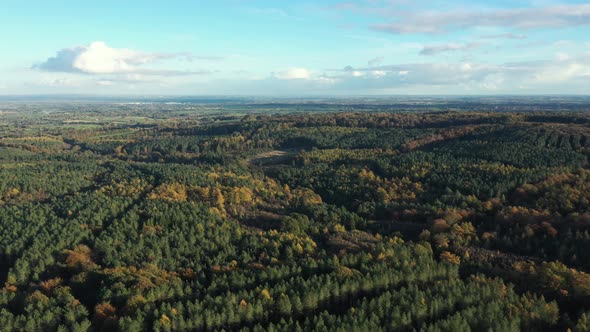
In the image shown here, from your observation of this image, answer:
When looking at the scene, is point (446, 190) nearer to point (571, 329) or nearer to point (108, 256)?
point (571, 329)

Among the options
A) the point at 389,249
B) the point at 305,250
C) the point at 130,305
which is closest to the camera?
the point at 130,305

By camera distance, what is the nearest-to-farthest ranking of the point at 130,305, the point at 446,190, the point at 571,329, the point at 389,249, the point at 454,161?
1. the point at 571,329
2. the point at 130,305
3. the point at 389,249
4. the point at 446,190
5. the point at 454,161

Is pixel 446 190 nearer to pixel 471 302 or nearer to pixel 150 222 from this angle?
pixel 471 302

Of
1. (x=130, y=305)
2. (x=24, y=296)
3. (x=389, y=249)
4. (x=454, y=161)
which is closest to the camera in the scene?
(x=130, y=305)

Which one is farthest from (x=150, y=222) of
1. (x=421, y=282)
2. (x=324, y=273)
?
(x=421, y=282)

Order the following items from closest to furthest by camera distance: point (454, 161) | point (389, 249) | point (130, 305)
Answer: point (130, 305), point (389, 249), point (454, 161)

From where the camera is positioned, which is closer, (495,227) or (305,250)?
(305,250)

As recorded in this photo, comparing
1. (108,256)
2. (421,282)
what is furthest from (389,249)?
(108,256)

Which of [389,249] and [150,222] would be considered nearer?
[389,249]
